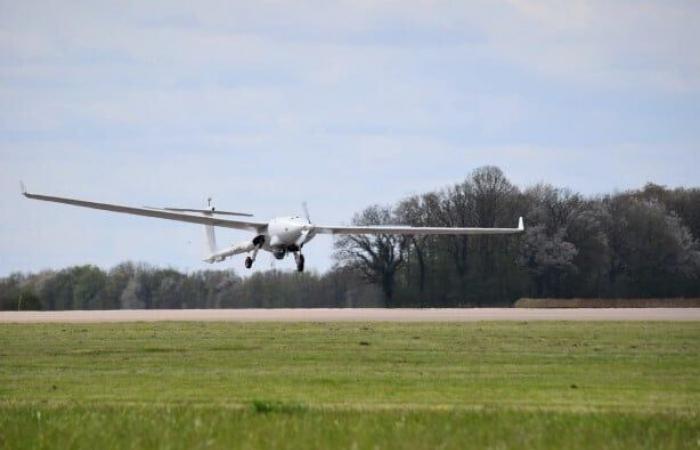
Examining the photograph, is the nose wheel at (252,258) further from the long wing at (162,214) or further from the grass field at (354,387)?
the grass field at (354,387)

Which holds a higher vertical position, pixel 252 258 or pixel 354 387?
pixel 252 258

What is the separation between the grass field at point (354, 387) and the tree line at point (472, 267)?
1213 inches

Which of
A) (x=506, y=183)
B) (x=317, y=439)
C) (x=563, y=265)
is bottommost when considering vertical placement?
(x=317, y=439)

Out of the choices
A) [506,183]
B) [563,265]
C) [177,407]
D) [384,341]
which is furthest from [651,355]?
[506,183]

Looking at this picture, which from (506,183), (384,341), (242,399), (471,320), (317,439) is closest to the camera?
(317,439)

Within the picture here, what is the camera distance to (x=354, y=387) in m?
19.0

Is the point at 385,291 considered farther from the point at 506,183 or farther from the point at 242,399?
the point at 242,399

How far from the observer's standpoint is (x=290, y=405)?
16016 millimetres

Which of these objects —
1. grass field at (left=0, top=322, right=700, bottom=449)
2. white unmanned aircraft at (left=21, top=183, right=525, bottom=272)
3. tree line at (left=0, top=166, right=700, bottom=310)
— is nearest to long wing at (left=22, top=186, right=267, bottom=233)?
white unmanned aircraft at (left=21, top=183, right=525, bottom=272)

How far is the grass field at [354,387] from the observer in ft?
43.7

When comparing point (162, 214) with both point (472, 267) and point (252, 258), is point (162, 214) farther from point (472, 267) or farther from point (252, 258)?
point (472, 267)

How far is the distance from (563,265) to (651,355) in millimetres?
44050

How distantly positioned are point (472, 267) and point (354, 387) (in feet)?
166

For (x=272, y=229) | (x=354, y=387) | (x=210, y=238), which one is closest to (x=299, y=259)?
(x=272, y=229)
